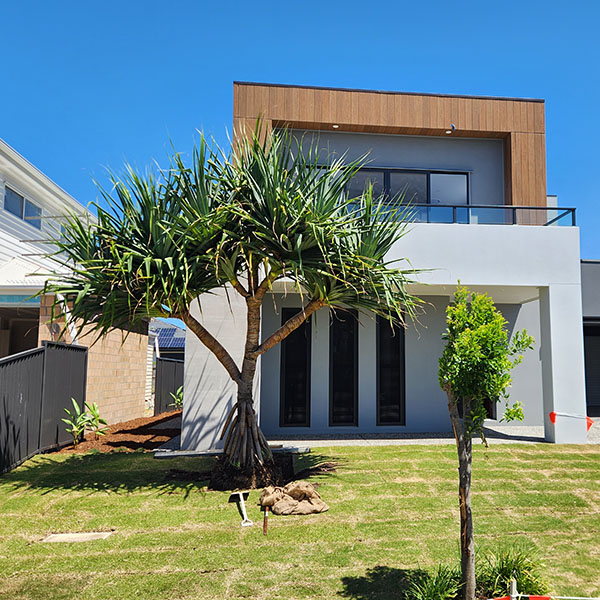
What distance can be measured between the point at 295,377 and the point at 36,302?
6012 millimetres

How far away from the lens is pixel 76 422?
32.9ft

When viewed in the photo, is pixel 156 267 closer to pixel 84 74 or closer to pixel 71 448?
pixel 71 448

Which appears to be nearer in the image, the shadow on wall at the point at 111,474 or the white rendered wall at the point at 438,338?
the shadow on wall at the point at 111,474

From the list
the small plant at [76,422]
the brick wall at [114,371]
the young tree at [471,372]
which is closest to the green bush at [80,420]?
the small plant at [76,422]

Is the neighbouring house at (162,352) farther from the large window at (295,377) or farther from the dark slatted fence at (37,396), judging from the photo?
the dark slatted fence at (37,396)

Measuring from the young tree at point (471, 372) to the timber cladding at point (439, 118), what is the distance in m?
9.45

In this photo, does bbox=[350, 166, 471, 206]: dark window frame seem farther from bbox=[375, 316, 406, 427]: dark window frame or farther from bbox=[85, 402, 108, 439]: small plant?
bbox=[85, 402, 108, 439]: small plant

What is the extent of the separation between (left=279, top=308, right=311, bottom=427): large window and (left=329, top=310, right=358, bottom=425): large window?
1.81 ft

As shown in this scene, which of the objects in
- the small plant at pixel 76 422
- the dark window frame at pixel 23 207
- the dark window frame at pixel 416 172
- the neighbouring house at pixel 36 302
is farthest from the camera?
the dark window frame at pixel 23 207

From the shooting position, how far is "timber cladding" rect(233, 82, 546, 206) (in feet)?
40.7

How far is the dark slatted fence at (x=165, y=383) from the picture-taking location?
1603 centimetres

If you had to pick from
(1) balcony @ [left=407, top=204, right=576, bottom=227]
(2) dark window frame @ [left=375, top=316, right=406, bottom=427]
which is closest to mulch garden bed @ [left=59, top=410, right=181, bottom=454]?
(2) dark window frame @ [left=375, top=316, right=406, bottom=427]

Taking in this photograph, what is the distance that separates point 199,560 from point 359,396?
7.75 m

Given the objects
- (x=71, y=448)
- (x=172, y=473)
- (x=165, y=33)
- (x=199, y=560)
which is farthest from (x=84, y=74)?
(x=199, y=560)
